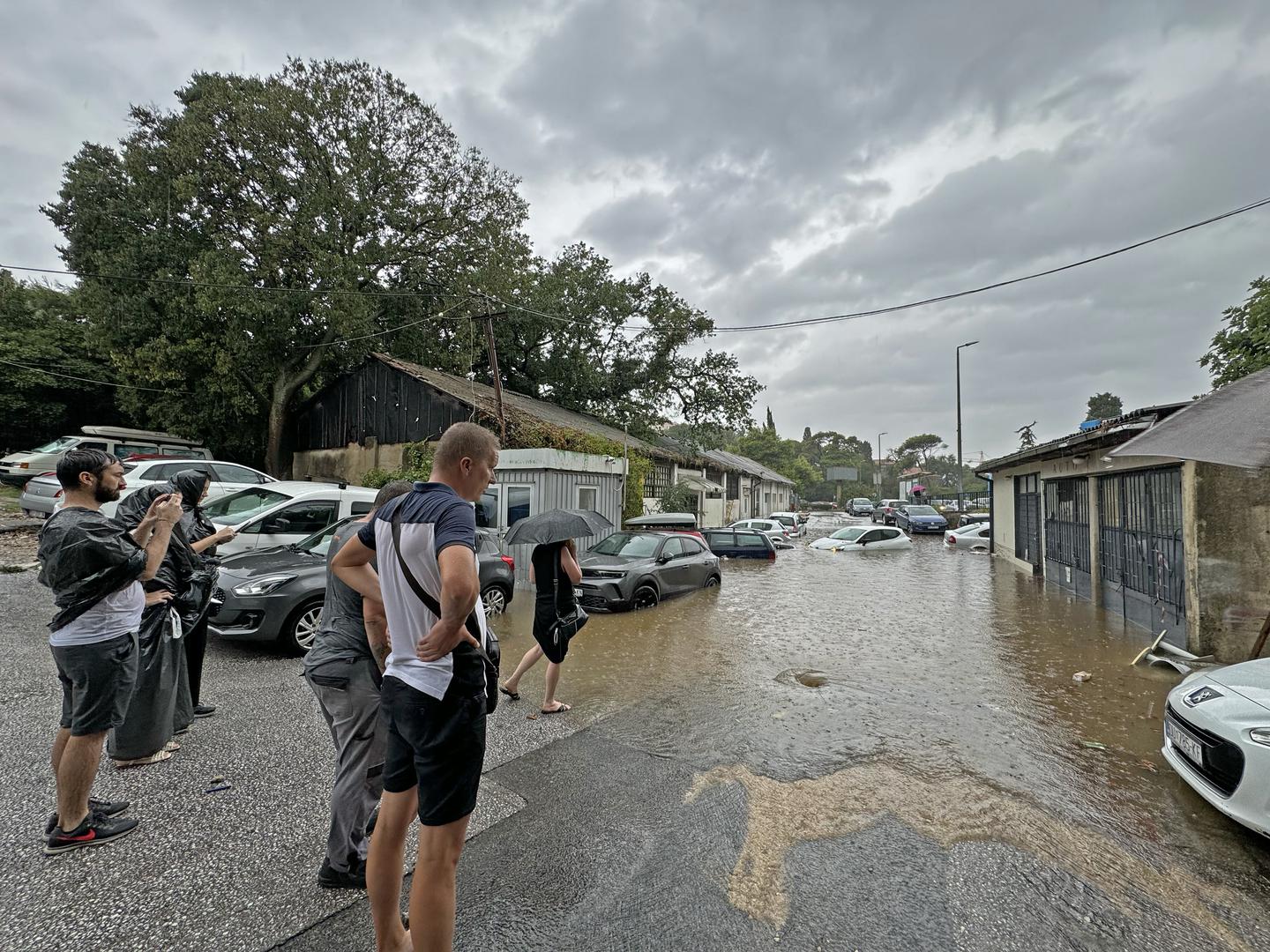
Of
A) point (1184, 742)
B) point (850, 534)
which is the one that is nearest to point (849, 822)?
point (1184, 742)

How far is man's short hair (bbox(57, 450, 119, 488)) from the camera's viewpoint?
9.30 feet

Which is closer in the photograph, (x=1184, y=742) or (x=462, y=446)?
(x=462, y=446)

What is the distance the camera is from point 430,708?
→ 6.38 ft

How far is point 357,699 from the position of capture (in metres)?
2.58

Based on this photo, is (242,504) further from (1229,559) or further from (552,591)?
(1229,559)

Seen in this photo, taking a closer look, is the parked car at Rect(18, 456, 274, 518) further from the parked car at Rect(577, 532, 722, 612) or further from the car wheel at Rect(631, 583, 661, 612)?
the car wheel at Rect(631, 583, 661, 612)

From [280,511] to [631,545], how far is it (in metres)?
5.67

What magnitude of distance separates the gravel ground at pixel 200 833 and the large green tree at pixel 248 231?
51.7ft

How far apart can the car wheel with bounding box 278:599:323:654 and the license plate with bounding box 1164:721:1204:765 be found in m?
7.18

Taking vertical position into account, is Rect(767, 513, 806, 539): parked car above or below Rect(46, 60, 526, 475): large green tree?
below

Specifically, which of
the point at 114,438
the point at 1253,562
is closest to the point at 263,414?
the point at 114,438

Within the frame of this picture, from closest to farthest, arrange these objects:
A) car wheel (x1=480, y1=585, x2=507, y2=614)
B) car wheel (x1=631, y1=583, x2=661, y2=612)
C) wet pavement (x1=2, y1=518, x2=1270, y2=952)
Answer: wet pavement (x1=2, y1=518, x2=1270, y2=952)
car wheel (x1=480, y1=585, x2=507, y2=614)
car wheel (x1=631, y1=583, x2=661, y2=612)

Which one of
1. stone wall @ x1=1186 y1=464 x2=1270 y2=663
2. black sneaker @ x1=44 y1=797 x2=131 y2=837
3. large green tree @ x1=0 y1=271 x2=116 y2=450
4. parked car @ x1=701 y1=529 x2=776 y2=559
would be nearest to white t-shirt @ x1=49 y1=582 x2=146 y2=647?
black sneaker @ x1=44 y1=797 x2=131 y2=837

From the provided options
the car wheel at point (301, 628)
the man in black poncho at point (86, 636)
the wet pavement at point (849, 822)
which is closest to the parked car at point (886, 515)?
the wet pavement at point (849, 822)
